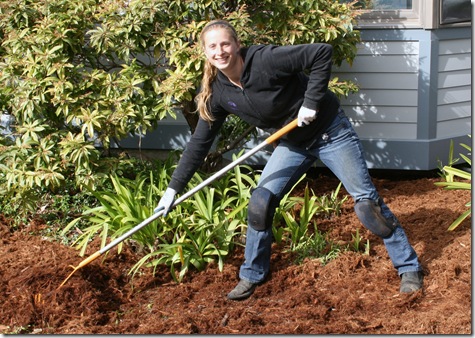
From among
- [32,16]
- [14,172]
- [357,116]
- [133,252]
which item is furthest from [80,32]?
[357,116]

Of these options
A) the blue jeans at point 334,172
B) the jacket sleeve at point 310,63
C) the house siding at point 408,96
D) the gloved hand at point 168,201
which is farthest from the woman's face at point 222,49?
the house siding at point 408,96

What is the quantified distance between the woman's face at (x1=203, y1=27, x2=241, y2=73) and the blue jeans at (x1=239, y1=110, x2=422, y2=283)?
0.65 m

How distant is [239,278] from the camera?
5176 mm

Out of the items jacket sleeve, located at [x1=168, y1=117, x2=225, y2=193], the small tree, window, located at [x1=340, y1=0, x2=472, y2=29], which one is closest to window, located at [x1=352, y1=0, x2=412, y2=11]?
window, located at [x1=340, y1=0, x2=472, y2=29]

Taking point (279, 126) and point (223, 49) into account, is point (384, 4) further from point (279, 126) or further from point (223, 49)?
point (223, 49)

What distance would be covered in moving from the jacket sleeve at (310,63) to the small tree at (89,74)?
1350 millimetres

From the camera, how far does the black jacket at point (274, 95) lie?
4387 millimetres

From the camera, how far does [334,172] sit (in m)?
4.75

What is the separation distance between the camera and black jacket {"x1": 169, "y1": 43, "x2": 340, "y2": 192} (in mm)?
4387

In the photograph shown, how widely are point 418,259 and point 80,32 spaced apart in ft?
9.72

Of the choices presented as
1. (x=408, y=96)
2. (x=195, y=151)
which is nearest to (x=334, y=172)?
(x=195, y=151)

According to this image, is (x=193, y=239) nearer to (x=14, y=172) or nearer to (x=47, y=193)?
(x=14, y=172)

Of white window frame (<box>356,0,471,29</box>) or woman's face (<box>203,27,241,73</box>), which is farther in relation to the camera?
white window frame (<box>356,0,471,29</box>)

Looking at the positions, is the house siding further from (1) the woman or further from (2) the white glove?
(2) the white glove
